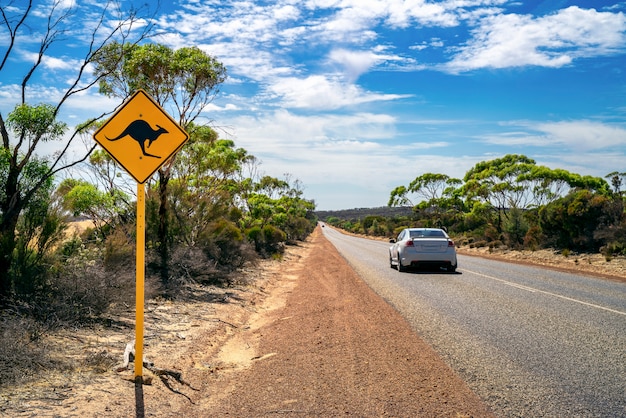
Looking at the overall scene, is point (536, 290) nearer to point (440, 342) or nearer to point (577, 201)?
point (440, 342)

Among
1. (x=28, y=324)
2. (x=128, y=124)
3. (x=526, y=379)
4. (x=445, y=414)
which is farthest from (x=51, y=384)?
(x=526, y=379)

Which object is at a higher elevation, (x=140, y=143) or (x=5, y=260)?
(x=140, y=143)

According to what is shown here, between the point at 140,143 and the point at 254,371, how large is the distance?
2.96m

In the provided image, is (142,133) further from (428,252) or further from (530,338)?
(428,252)

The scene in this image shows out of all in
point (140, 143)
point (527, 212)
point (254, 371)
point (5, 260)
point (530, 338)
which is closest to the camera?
point (140, 143)

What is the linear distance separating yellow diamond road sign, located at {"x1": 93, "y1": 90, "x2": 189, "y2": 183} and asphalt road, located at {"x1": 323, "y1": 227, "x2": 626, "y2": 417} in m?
4.15

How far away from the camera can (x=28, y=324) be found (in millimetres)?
6059

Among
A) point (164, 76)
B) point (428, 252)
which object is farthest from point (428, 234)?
point (164, 76)

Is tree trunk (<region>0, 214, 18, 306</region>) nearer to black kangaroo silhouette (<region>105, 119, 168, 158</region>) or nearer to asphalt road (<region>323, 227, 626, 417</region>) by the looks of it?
black kangaroo silhouette (<region>105, 119, 168, 158</region>)

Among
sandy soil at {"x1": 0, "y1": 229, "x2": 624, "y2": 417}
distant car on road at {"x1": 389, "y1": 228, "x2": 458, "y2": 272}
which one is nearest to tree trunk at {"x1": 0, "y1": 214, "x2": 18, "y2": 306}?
sandy soil at {"x1": 0, "y1": 229, "x2": 624, "y2": 417}

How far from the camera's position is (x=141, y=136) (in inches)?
215

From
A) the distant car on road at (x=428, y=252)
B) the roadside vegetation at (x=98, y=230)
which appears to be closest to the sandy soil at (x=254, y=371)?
the roadside vegetation at (x=98, y=230)

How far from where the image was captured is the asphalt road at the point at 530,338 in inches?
196

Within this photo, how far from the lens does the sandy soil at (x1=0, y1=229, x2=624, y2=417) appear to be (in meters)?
4.64
